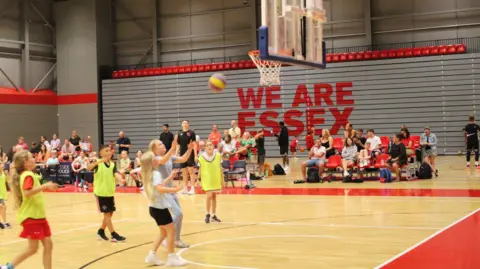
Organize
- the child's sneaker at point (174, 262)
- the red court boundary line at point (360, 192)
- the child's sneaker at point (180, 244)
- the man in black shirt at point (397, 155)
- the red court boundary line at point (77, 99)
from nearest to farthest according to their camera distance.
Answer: the child's sneaker at point (174, 262), the child's sneaker at point (180, 244), the red court boundary line at point (360, 192), the man in black shirt at point (397, 155), the red court boundary line at point (77, 99)

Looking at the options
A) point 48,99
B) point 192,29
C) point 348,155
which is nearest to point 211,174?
point 348,155

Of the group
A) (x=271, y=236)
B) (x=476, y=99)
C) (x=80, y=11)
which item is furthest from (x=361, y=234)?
(x=80, y=11)

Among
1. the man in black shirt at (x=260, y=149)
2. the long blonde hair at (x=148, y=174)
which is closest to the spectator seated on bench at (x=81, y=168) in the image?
the man in black shirt at (x=260, y=149)

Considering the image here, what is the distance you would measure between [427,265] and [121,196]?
37.1ft

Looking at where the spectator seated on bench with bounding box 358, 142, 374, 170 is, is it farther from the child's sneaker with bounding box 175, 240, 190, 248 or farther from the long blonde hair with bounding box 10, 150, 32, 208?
the long blonde hair with bounding box 10, 150, 32, 208

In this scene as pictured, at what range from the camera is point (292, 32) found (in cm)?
1229

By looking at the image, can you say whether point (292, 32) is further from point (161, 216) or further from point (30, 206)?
point (30, 206)

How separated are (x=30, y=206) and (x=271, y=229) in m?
4.37

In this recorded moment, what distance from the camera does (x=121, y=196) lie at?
1669cm

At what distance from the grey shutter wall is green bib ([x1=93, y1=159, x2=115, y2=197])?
18.0 m

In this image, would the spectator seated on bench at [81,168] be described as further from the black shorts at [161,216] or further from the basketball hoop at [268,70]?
the black shorts at [161,216]

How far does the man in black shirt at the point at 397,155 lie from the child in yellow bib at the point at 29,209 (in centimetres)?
1220

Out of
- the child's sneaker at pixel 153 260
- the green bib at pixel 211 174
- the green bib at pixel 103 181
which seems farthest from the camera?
the green bib at pixel 211 174

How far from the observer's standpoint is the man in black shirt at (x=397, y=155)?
17.0 meters
